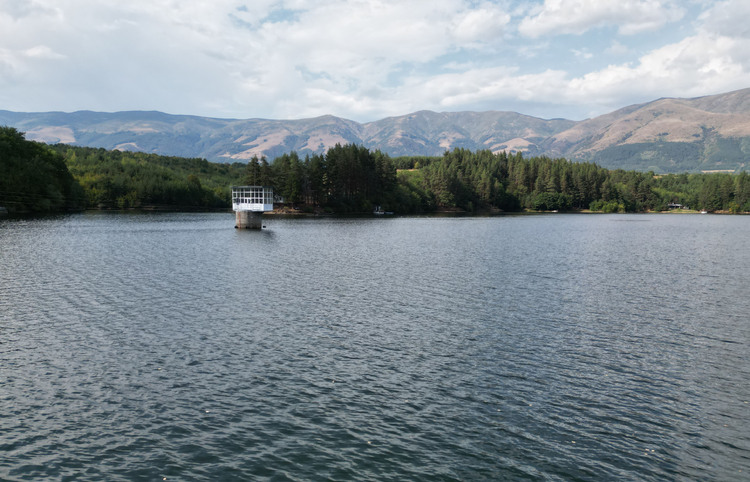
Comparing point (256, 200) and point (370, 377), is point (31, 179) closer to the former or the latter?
point (256, 200)

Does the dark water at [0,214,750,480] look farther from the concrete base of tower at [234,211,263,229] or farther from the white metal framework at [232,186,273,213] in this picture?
the white metal framework at [232,186,273,213]

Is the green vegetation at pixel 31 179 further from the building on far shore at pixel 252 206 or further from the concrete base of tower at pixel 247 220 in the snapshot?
the concrete base of tower at pixel 247 220

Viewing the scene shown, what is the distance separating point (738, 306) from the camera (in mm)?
44719

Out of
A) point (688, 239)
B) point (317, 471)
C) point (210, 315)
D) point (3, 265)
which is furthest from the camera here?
point (688, 239)

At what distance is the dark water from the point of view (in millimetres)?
18453

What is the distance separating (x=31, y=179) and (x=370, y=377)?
593ft

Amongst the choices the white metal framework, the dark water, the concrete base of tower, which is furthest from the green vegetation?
the dark water

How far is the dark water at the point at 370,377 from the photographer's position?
60.5ft

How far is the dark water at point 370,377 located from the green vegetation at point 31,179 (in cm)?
12255

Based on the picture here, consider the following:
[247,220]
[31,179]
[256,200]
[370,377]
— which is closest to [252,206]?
[256,200]

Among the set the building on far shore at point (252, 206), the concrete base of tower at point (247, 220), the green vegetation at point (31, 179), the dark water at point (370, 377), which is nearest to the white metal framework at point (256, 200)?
the building on far shore at point (252, 206)

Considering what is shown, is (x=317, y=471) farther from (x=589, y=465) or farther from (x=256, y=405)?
(x=589, y=465)

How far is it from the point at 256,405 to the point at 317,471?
21.4ft

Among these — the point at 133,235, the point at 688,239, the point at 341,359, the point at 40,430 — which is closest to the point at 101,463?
the point at 40,430
